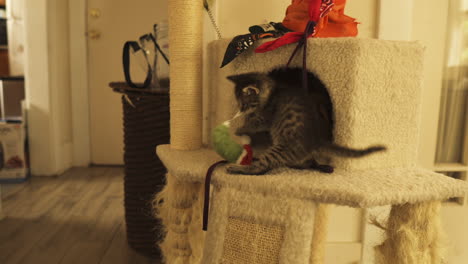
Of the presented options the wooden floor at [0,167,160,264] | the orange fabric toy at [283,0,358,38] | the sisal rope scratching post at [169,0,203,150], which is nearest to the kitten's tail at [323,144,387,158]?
the orange fabric toy at [283,0,358,38]

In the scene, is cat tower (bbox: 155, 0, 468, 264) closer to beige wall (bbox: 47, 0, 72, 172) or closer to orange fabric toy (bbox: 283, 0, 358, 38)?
orange fabric toy (bbox: 283, 0, 358, 38)

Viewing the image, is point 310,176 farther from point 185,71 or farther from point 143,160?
point 143,160

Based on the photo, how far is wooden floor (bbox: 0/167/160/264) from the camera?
1.38 meters

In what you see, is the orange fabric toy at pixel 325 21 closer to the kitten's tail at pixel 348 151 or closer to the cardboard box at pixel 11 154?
the kitten's tail at pixel 348 151

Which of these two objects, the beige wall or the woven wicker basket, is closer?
the woven wicker basket

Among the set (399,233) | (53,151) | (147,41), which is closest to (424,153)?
(399,233)

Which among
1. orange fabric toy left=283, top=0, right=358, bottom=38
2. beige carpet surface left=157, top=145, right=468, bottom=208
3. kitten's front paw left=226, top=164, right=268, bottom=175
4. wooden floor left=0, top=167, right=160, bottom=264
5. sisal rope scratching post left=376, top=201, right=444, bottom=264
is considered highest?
orange fabric toy left=283, top=0, right=358, bottom=38

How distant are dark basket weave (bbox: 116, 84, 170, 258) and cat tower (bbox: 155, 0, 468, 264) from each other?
1.14 ft

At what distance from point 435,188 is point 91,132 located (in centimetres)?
248

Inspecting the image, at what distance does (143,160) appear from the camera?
1.33 meters

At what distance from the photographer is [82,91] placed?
8.51 feet

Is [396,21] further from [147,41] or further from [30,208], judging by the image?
[30,208]

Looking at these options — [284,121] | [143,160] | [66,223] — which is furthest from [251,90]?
[66,223]

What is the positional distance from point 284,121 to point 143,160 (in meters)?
0.79
